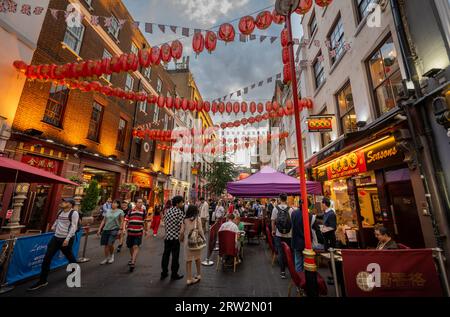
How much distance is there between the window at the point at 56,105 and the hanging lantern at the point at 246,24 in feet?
34.2

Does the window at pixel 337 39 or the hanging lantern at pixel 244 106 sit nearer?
the window at pixel 337 39

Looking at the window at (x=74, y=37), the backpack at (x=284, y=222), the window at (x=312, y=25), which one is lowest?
the backpack at (x=284, y=222)

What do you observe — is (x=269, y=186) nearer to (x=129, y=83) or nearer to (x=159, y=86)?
(x=129, y=83)

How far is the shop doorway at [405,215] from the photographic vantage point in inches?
220

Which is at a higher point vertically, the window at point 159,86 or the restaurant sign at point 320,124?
the window at point 159,86

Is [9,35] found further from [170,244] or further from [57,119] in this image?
[170,244]

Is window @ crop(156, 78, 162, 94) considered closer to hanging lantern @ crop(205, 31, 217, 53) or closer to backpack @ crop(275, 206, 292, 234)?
hanging lantern @ crop(205, 31, 217, 53)

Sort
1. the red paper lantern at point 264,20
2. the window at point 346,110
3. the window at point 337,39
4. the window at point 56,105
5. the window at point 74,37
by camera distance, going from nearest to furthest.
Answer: the red paper lantern at point 264,20 → the window at point 346,110 → the window at point 337,39 → the window at point 56,105 → the window at point 74,37

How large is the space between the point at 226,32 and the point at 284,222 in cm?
639

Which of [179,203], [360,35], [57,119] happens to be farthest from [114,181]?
[360,35]

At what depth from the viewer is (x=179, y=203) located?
559 centimetres

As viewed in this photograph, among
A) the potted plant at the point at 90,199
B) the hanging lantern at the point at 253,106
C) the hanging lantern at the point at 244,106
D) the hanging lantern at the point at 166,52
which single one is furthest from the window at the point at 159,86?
the hanging lantern at the point at 166,52

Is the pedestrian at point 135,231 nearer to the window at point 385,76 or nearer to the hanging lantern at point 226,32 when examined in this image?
the hanging lantern at point 226,32

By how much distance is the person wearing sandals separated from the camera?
Answer: 4918mm
